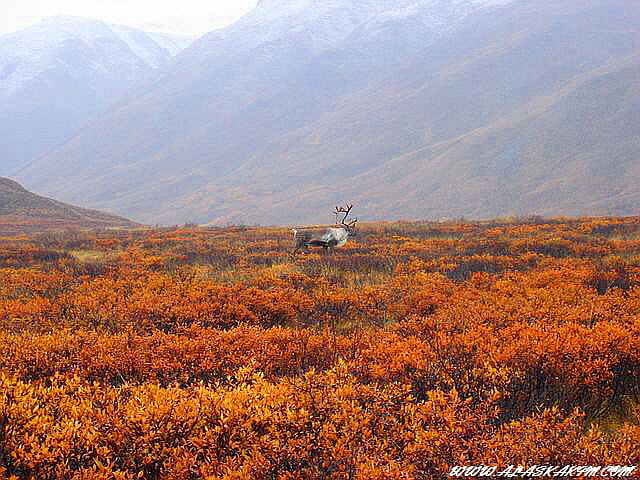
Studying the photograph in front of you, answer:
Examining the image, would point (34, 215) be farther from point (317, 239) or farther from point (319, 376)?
point (319, 376)

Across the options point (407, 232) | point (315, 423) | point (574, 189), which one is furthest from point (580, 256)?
point (574, 189)

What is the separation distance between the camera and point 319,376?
176 inches

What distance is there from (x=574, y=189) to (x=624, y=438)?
294 ft

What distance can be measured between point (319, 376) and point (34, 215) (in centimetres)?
5324

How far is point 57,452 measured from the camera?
3244mm

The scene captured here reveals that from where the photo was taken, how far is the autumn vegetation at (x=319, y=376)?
3.36 m

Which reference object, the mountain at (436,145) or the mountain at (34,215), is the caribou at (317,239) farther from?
the mountain at (436,145)

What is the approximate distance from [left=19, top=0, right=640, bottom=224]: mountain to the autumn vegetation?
241ft

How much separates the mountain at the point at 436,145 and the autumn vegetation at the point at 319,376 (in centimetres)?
7345

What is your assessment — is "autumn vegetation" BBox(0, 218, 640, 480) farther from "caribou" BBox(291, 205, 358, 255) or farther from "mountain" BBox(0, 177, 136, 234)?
"mountain" BBox(0, 177, 136, 234)

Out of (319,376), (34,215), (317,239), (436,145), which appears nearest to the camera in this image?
(319,376)

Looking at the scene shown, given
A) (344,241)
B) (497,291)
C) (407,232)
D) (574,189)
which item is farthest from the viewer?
(574,189)

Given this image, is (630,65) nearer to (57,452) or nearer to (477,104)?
(477,104)

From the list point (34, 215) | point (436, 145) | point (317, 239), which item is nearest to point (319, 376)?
point (317, 239)
